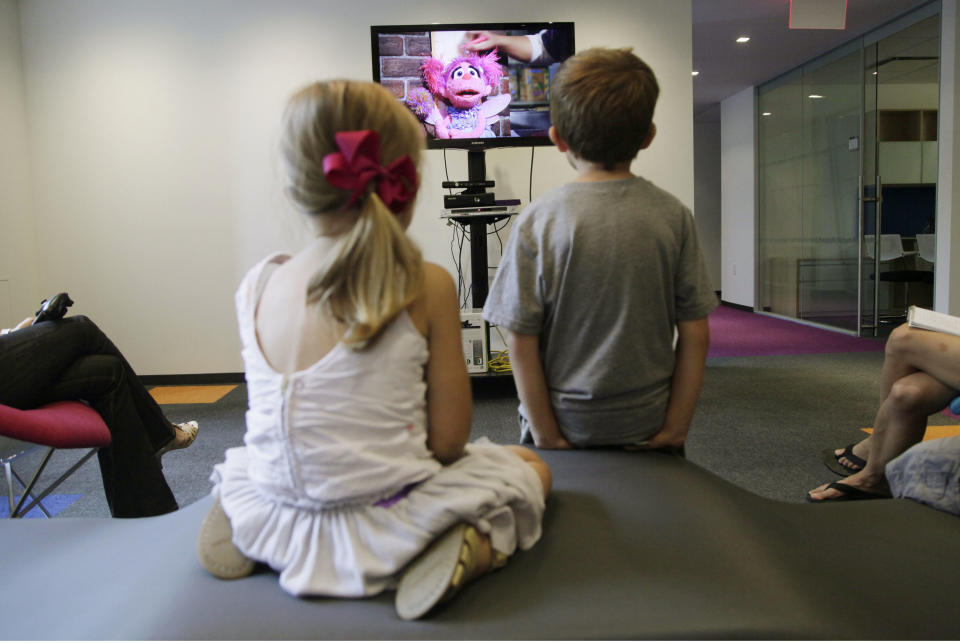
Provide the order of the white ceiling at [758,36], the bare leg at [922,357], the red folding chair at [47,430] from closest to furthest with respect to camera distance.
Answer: the red folding chair at [47,430] → the bare leg at [922,357] → the white ceiling at [758,36]

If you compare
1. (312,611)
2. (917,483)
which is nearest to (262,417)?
(312,611)

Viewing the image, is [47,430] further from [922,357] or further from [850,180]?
[850,180]

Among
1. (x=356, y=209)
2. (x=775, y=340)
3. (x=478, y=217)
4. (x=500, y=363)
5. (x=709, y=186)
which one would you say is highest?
(x=709, y=186)

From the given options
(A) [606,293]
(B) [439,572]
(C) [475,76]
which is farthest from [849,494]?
(C) [475,76]

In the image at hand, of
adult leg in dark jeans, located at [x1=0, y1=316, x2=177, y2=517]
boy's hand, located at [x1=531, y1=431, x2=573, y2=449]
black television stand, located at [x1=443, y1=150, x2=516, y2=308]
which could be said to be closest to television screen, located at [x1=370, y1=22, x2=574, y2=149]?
black television stand, located at [x1=443, y1=150, x2=516, y2=308]

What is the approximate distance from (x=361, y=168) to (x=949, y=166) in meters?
4.93

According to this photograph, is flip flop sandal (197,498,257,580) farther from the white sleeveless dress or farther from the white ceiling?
the white ceiling

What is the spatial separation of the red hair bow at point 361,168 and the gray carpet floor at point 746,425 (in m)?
1.76

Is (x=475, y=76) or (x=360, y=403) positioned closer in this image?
(x=360, y=403)

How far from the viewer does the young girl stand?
83 centimetres

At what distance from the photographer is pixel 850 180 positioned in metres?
5.50

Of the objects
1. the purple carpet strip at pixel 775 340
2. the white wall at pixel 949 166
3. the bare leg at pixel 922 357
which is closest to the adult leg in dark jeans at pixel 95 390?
the bare leg at pixel 922 357

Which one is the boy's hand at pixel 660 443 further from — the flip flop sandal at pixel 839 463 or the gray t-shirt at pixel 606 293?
the flip flop sandal at pixel 839 463

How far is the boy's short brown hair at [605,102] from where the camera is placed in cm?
118
